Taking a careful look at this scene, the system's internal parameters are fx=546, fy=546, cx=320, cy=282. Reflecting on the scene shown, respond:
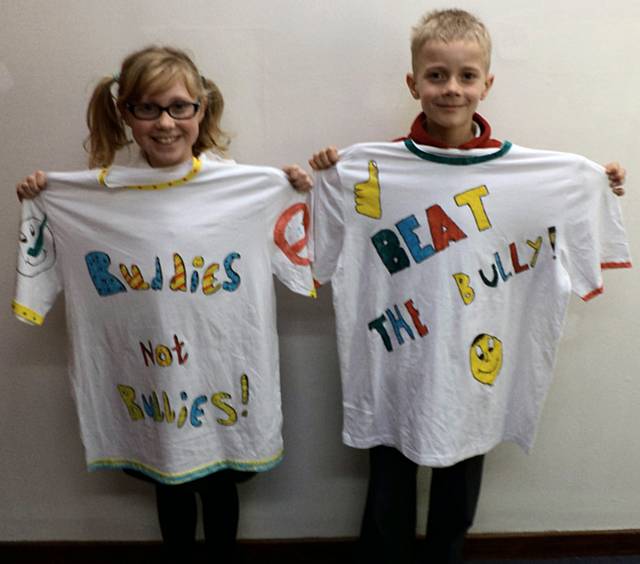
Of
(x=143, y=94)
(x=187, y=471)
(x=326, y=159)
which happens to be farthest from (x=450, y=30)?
(x=187, y=471)

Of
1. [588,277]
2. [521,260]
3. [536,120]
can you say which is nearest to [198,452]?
[521,260]

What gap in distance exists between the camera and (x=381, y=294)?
1.02 meters

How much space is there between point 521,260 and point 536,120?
0.36 meters

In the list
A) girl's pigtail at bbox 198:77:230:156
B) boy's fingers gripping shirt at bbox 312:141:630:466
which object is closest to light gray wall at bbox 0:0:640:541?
girl's pigtail at bbox 198:77:230:156

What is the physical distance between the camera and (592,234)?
3.37 feet

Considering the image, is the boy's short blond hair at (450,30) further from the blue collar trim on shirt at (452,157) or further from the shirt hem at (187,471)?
the shirt hem at (187,471)

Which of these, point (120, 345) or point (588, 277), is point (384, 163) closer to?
point (588, 277)

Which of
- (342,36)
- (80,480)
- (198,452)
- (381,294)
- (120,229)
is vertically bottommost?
(80,480)

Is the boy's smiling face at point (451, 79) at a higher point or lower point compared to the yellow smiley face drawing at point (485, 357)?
higher

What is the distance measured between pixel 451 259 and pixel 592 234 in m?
0.28

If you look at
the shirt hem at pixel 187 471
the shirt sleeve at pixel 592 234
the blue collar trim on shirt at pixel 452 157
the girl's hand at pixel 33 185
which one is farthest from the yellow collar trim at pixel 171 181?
the shirt sleeve at pixel 592 234

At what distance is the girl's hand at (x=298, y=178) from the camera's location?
1011 millimetres

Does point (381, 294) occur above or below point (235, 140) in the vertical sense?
below

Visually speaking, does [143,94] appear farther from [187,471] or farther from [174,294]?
[187,471]
